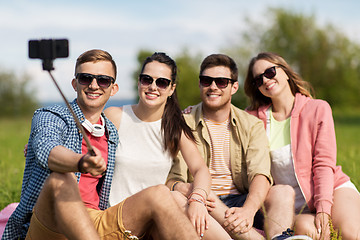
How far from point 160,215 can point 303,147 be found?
169 cm

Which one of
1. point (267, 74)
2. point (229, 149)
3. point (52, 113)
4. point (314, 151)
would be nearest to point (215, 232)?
point (229, 149)

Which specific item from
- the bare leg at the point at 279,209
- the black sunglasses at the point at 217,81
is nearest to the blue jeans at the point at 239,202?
the bare leg at the point at 279,209

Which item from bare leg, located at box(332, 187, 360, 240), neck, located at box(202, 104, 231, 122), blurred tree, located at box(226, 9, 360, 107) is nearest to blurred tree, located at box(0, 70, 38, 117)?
blurred tree, located at box(226, 9, 360, 107)

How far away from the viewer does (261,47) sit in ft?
105

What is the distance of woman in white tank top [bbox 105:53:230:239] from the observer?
3660mm

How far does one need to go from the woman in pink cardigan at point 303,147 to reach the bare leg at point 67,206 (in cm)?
171

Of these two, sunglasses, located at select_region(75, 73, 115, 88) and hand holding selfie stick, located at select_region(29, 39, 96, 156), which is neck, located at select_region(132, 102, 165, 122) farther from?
hand holding selfie stick, located at select_region(29, 39, 96, 156)

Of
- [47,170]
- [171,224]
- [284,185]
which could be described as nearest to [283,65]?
[284,185]

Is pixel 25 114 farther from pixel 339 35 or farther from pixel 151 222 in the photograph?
pixel 151 222

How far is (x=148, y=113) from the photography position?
3879 mm

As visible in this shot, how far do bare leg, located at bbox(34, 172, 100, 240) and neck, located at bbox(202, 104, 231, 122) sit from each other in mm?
1759

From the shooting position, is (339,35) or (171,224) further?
(339,35)

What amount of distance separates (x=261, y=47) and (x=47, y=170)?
99.8 feet

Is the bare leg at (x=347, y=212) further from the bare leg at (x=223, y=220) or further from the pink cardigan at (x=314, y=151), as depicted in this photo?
the bare leg at (x=223, y=220)
